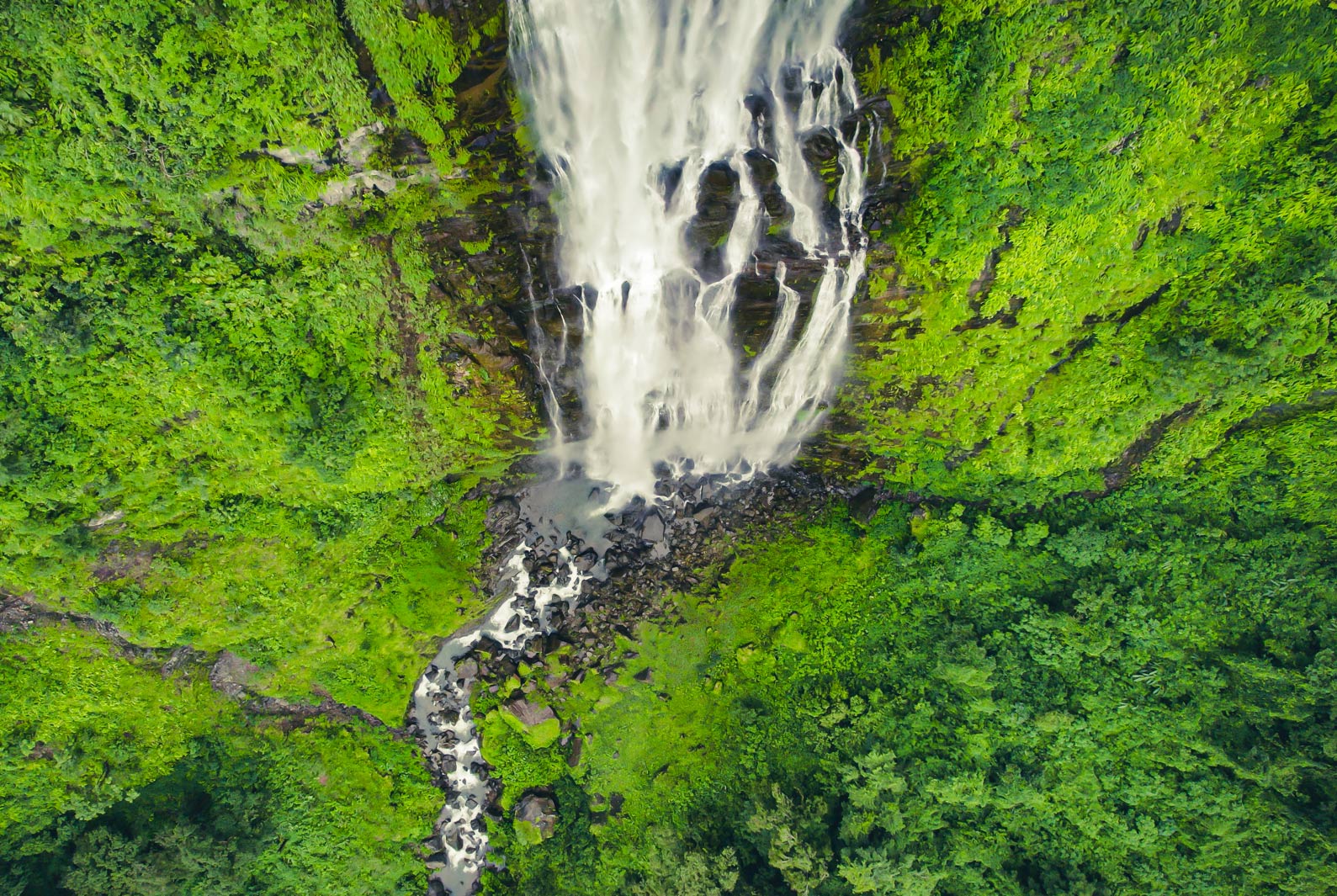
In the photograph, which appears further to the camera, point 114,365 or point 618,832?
point 618,832

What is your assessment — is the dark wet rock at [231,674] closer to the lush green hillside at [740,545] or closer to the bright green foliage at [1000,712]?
the lush green hillside at [740,545]

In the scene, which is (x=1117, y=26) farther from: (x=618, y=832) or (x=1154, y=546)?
(x=618, y=832)

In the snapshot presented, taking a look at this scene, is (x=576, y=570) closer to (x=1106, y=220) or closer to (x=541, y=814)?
(x=541, y=814)

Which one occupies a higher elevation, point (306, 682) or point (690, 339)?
point (690, 339)

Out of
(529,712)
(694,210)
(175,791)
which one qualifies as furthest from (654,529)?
(175,791)

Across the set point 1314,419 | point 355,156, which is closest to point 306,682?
point 355,156

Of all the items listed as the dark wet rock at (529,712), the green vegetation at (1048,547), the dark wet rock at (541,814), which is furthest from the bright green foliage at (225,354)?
the green vegetation at (1048,547)
